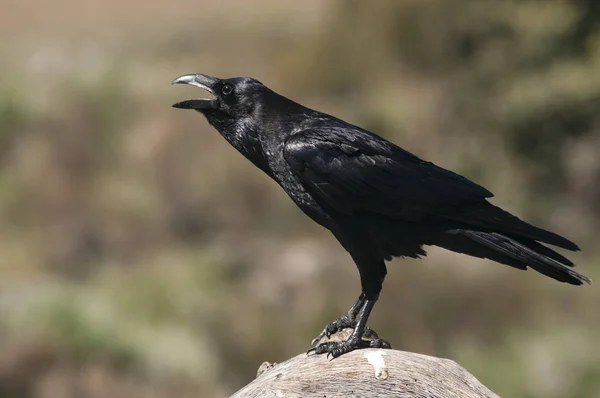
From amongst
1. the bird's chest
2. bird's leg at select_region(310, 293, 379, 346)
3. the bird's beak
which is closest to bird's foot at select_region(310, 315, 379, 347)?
bird's leg at select_region(310, 293, 379, 346)

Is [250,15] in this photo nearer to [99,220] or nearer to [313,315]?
[99,220]

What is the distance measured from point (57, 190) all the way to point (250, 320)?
20.5 feet

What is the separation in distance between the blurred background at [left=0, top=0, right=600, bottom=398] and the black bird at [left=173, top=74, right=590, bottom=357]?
762 cm

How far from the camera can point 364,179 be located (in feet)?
17.9

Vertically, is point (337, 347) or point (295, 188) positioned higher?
point (295, 188)

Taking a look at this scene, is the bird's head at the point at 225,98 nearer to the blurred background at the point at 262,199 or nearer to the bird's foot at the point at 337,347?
the bird's foot at the point at 337,347

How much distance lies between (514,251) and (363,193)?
91cm

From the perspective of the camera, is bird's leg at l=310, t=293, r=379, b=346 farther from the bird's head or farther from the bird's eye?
the bird's eye

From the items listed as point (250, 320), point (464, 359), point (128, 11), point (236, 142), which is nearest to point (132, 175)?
point (250, 320)

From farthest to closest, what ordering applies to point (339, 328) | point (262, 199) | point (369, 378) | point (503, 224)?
point (262, 199) → point (339, 328) → point (503, 224) → point (369, 378)

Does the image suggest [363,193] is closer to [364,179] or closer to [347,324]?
[364,179]

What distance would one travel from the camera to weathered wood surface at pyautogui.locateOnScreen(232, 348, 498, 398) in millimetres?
4895

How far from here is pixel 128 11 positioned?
1125 inches

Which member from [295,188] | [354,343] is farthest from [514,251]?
[295,188]
